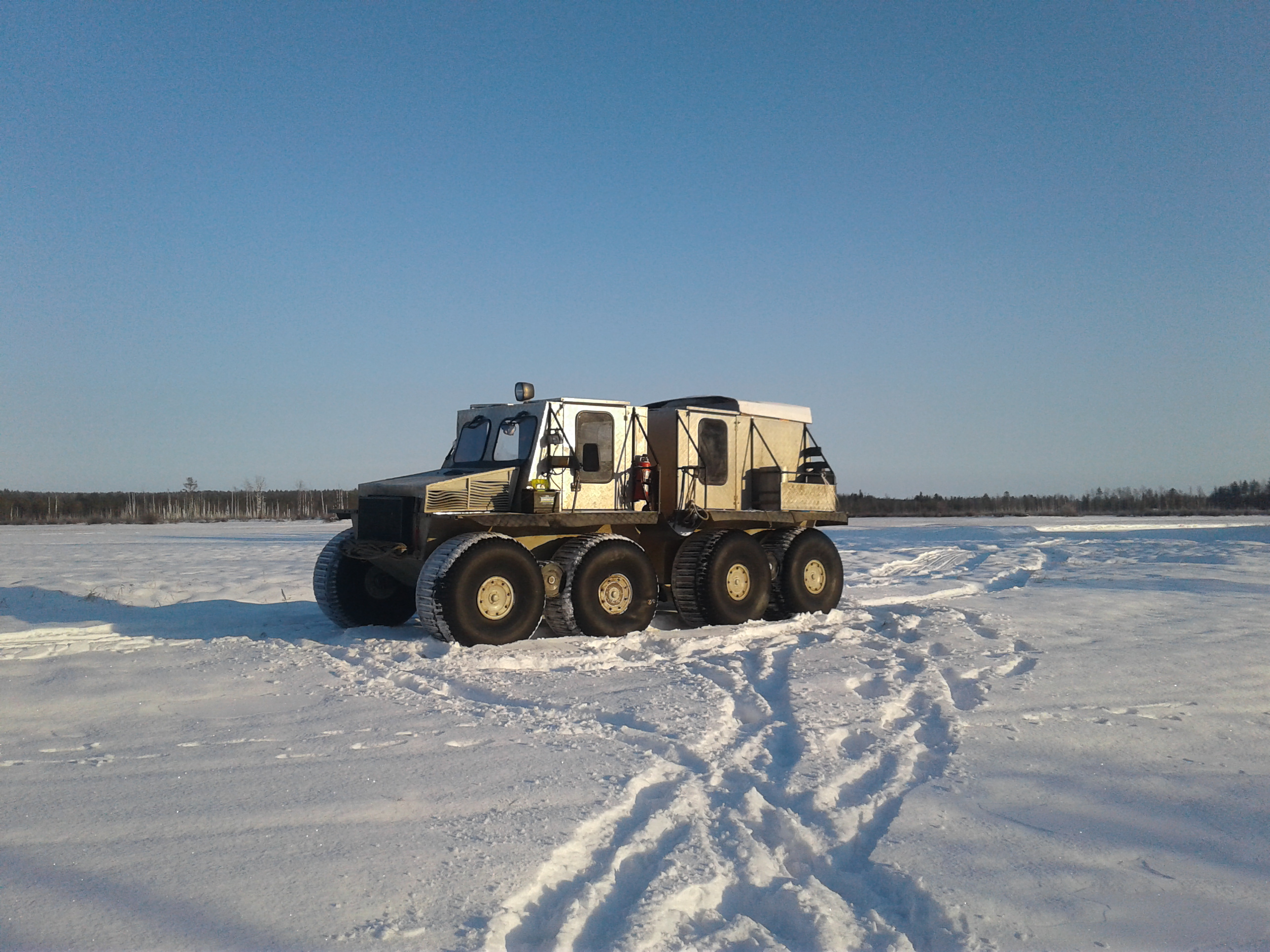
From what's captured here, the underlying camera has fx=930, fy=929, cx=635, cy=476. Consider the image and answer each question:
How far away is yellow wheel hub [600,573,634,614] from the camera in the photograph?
409 inches

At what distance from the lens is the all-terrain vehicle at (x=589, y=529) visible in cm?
962

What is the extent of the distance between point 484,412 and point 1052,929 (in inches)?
353

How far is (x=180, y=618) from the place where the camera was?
11211 mm

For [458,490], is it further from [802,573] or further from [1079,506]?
[1079,506]

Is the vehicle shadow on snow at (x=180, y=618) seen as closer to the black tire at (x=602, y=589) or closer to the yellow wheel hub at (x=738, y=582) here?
the black tire at (x=602, y=589)

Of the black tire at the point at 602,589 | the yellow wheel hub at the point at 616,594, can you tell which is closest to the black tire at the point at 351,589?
the black tire at the point at 602,589

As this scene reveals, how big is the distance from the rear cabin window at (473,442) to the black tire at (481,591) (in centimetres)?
162

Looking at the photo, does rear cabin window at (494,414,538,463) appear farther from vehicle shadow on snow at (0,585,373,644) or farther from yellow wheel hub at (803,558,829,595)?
yellow wheel hub at (803,558,829,595)

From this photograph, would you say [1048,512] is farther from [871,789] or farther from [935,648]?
[871,789]

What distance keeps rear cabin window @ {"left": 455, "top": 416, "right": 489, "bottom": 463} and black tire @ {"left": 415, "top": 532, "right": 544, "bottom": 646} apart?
1.62m

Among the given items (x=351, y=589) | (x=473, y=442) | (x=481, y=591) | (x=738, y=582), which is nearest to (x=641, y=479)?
(x=738, y=582)

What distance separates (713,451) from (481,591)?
161 inches

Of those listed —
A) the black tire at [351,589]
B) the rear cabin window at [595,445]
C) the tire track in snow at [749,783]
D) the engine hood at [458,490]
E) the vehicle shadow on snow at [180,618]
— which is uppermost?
the rear cabin window at [595,445]

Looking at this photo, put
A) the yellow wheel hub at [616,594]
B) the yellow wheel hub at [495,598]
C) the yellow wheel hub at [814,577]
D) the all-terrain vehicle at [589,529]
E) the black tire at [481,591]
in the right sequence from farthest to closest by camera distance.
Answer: the yellow wheel hub at [814,577] → the yellow wheel hub at [616,594] → the all-terrain vehicle at [589,529] → the yellow wheel hub at [495,598] → the black tire at [481,591]
